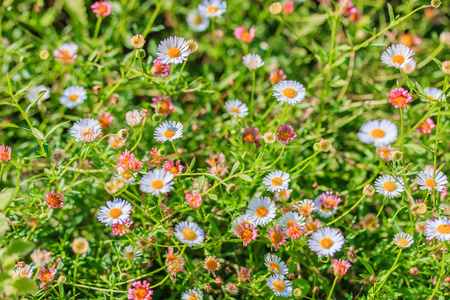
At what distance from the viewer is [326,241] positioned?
1.67m

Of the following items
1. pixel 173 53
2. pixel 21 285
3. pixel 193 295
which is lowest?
pixel 21 285

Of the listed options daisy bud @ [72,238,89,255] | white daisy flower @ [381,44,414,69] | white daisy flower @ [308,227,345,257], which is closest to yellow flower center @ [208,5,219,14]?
white daisy flower @ [381,44,414,69]

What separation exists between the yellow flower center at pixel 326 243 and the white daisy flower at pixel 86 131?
110cm

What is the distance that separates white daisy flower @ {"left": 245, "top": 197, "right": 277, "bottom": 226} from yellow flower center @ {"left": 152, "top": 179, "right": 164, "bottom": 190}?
16.5 inches

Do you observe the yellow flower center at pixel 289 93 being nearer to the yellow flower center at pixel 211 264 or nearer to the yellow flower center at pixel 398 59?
the yellow flower center at pixel 398 59

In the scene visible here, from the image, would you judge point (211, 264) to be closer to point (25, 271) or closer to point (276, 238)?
point (276, 238)

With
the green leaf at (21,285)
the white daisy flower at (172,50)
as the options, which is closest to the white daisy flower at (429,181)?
the white daisy flower at (172,50)

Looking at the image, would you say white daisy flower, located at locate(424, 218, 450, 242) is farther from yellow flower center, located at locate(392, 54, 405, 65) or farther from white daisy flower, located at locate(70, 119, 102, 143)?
white daisy flower, located at locate(70, 119, 102, 143)

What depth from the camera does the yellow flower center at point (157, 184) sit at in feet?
5.09

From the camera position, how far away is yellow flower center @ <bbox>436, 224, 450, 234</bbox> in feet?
5.20

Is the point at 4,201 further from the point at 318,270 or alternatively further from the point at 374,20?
the point at 374,20

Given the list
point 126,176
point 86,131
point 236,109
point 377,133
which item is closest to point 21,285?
point 126,176

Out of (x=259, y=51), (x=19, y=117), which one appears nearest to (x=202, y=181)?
(x=259, y=51)

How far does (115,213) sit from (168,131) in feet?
1.50
